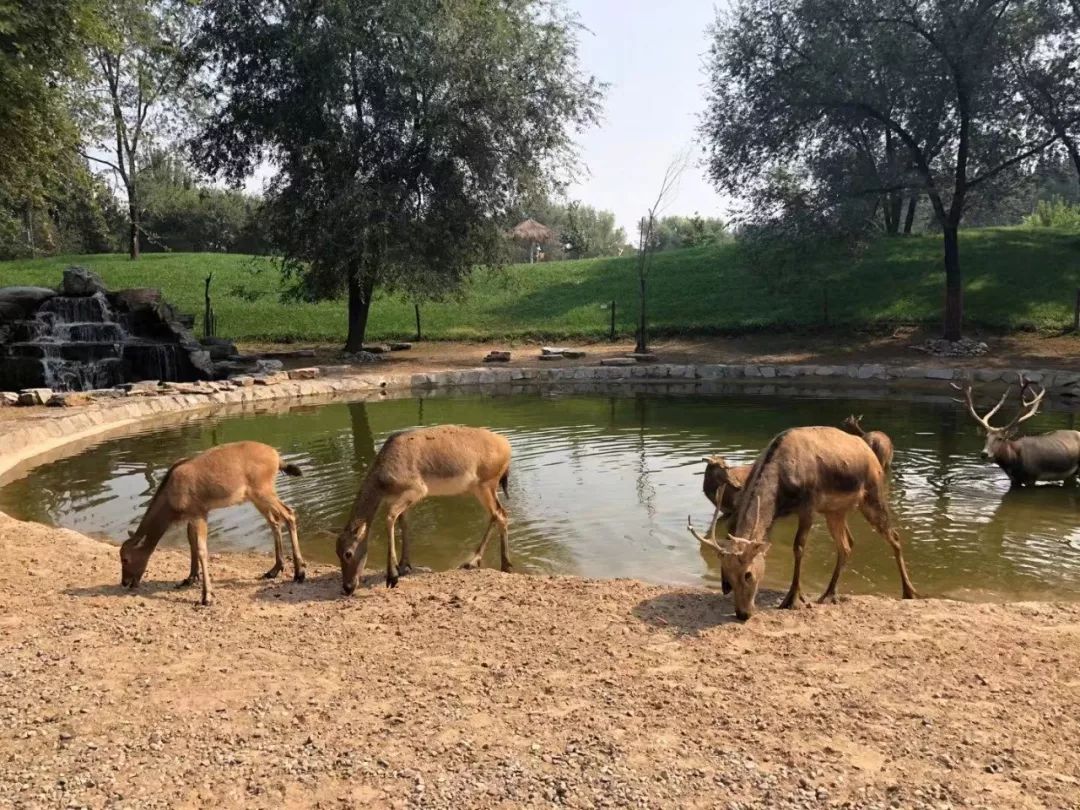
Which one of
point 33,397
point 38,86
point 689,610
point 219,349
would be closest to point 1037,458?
point 689,610

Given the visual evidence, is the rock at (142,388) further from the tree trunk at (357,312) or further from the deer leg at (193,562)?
the deer leg at (193,562)

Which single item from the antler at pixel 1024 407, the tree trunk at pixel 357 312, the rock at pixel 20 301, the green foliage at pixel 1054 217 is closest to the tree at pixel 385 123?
the tree trunk at pixel 357 312

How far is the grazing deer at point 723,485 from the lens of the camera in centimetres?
901

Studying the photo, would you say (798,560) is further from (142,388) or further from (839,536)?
(142,388)

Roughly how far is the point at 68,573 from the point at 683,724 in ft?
18.2

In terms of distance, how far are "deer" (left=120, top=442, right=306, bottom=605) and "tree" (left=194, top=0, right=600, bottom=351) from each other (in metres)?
17.2

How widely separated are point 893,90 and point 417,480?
22946 millimetres

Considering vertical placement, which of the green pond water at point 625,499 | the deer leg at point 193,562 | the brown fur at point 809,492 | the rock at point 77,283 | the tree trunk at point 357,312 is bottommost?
the green pond water at point 625,499

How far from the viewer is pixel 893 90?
25.1m

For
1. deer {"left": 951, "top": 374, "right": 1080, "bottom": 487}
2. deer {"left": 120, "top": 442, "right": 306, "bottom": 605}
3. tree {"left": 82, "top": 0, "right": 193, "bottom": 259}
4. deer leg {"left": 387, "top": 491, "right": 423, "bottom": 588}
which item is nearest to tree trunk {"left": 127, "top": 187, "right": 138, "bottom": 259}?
tree {"left": 82, "top": 0, "right": 193, "bottom": 259}

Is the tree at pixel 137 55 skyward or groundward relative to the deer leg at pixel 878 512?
skyward

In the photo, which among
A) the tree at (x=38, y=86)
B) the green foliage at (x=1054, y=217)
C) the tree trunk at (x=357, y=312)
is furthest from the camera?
the green foliage at (x=1054, y=217)

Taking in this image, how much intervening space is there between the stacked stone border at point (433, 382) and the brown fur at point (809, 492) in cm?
1265

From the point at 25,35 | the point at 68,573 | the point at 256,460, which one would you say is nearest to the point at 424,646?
the point at 256,460
